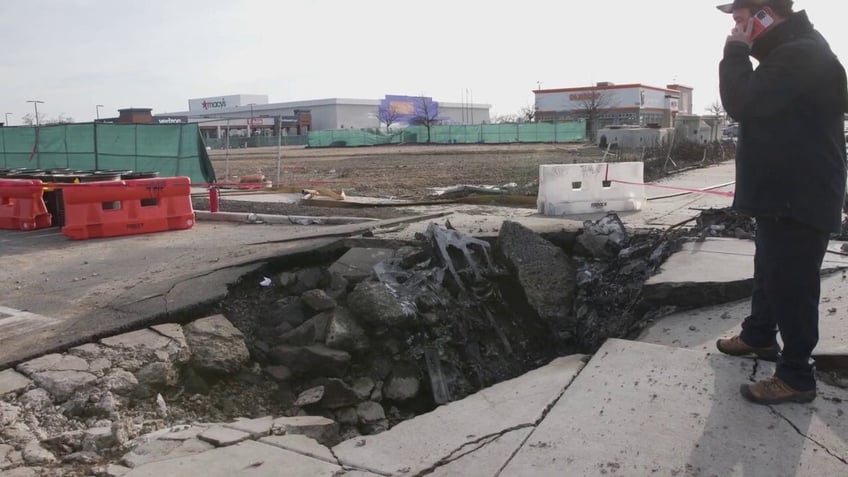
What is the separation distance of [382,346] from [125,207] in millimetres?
5684

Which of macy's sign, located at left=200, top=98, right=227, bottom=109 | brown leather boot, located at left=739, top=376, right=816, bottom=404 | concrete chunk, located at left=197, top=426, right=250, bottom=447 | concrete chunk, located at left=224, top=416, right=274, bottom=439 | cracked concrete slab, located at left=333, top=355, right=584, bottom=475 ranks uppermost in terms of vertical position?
macy's sign, located at left=200, top=98, right=227, bottom=109

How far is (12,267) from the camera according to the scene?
7465 mm

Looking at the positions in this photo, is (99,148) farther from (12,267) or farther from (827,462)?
(827,462)

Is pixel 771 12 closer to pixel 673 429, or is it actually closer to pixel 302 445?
pixel 673 429

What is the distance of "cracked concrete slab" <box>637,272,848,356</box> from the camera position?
153 inches

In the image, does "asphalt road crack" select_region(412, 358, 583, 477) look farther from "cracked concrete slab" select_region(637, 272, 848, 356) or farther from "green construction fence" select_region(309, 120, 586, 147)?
"green construction fence" select_region(309, 120, 586, 147)

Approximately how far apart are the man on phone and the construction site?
37cm

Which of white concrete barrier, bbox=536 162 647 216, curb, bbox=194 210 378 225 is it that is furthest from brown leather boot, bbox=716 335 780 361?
white concrete barrier, bbox=536 162 647 216

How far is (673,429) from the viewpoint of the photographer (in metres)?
3.05

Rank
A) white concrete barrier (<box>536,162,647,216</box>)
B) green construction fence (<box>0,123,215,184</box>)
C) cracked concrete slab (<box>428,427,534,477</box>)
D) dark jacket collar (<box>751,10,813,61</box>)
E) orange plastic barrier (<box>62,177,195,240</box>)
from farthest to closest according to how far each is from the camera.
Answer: green construction fence (<box>0,123,215,184</box>) → white concrete barrier (<box>536,162,647,216</box>) → orange plastic barrier (<box>62,177,195,240</box>) → dark jacket collar (<box>751,10,813,61</box>) → cracked concrete slab (<box>428,427,534,477</box>)

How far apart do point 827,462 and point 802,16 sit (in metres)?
1.99

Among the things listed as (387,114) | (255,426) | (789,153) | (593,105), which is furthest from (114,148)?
(387,114)

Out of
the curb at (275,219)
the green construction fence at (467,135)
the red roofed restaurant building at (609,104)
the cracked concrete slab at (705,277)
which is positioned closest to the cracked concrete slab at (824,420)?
the cracked concrete slab at (705,277)

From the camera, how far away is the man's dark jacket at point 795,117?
2977mm
